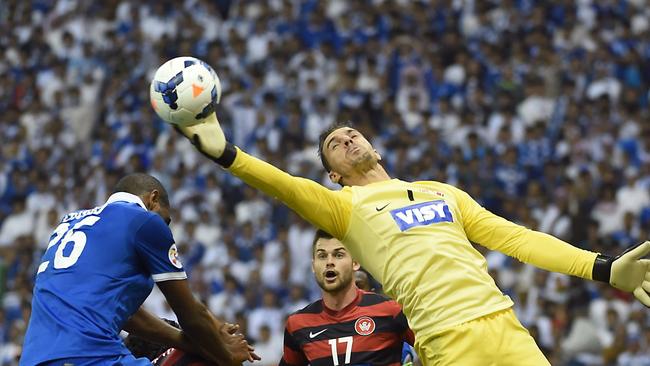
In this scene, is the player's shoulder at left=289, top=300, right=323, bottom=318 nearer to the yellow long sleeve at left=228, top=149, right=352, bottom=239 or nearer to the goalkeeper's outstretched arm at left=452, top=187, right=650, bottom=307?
the yellow long sleeve at left=228, top=149, right=352, bottom=239

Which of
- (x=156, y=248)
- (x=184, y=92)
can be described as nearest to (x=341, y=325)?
(x=156, y=248)

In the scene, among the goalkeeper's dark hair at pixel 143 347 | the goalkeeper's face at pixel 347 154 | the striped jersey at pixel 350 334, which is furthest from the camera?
the striped jersey at pixel 350 334

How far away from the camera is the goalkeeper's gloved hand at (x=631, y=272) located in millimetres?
6562

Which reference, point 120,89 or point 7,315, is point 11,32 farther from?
point 7,315

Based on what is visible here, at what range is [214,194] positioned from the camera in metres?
18.0

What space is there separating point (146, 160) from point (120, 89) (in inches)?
92.2

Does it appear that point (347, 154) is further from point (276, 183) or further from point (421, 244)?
point (276, 183)

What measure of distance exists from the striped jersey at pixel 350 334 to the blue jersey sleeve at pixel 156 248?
4.92 ft

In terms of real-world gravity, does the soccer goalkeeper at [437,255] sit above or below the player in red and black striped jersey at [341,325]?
above

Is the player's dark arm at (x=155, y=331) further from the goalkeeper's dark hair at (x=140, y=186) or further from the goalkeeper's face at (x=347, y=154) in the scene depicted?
the goalkeeper's face at (x=347, y=154)

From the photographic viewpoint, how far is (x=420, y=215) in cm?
691

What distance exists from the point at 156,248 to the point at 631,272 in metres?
2.54

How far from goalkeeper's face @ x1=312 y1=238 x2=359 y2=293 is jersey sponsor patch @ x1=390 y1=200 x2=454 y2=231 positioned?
1089mm

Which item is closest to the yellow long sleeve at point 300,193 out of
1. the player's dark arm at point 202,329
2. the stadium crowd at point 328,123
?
the player's dark arm at point 202,329
